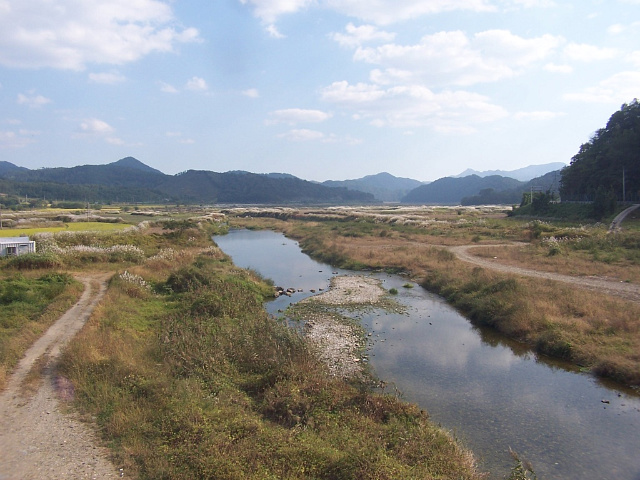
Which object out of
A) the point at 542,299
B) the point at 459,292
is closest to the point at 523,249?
the point at 459,292

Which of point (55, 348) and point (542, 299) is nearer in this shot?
point (55, 348)

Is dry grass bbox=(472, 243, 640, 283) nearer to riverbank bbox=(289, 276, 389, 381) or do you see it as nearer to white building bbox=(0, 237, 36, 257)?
riverbank bbox=(289, 276, 389, 381)

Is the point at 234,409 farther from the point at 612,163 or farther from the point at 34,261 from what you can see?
the point at 612,163

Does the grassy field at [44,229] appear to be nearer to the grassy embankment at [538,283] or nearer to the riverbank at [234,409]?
the grassy embankment at [538,283]

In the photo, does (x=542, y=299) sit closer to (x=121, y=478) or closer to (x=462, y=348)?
(x=462, y=348)

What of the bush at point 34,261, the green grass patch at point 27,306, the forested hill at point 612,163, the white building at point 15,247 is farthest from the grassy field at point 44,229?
the forested hill at point 612,163

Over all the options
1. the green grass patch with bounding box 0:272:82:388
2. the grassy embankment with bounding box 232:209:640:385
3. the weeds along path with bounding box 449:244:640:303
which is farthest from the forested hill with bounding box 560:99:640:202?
the green grass patch with bounding box 0:272:82:388
